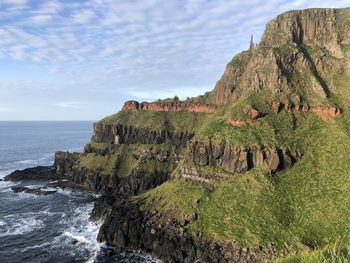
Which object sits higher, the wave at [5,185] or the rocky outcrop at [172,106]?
the rocky outcrop at [172,106]

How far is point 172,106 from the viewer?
163125mm

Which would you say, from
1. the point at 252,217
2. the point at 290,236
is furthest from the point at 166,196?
the point at 290,236

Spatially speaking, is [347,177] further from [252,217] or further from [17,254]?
[17,254]

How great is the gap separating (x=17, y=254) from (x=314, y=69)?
98.3 metres

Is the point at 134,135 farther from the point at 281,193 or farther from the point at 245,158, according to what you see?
the point at 281,193

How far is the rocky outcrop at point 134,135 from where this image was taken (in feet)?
488

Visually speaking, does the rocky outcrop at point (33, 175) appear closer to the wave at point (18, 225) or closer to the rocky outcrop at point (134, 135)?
the rocky outcrop at point (134, 135)

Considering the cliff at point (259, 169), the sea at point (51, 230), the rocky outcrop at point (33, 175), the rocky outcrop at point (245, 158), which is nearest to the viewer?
the cliff at point (259, 169)

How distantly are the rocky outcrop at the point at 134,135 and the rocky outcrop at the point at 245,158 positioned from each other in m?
46.0

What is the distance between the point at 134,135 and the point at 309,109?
74.5 meters

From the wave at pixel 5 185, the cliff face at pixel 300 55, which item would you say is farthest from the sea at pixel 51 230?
the cliff face at pixel 300 55

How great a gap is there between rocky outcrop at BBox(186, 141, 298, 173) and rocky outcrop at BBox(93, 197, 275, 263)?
60.8ft

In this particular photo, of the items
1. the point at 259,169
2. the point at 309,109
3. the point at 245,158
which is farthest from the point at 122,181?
the point at 309,109

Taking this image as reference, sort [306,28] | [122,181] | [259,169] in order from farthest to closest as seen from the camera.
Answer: [122,181] → [306,28] → [259,169]
